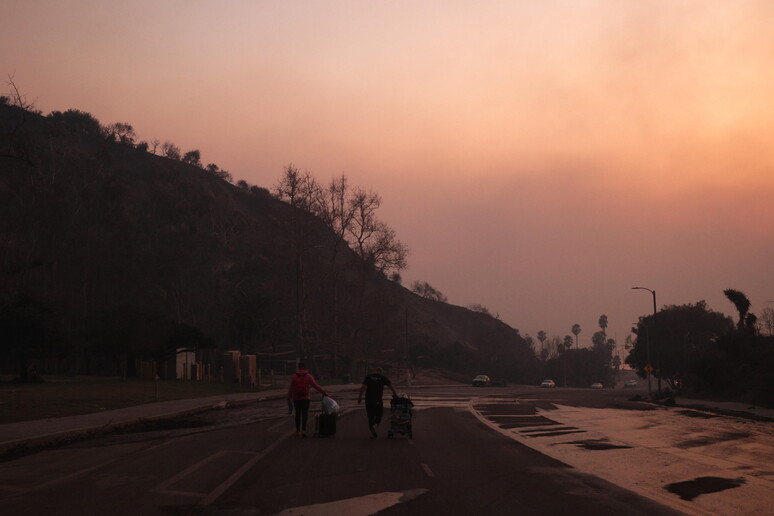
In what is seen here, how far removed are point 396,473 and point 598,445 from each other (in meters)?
7.74

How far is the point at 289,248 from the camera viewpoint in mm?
75500

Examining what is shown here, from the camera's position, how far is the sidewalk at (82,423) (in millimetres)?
18453

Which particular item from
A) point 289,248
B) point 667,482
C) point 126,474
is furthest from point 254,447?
point 289,248

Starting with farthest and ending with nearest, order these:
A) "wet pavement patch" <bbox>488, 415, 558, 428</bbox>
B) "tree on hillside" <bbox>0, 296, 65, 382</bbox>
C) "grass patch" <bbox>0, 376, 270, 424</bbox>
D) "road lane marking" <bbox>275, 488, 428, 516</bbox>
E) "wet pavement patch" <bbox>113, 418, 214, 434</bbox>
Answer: "tree on hillside" <bbox>0, 296, 65, 382</bbox> → "grass patch" <bbox>0, 376, 270, 424</bbox> → "wet pavement patch" <bbox>488, 415, 558, 428</bbox> → "wet pavement patch" <bbox>113, 418, 214, 434</bbox> → "road lane marking" <bbox>275, 488, 428, 516</bbox>

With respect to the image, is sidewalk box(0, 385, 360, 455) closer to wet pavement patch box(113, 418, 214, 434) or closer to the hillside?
wet pavement patch box(113, 418, 214, 434)

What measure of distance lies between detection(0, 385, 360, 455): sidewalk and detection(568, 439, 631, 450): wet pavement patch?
43.3 ft

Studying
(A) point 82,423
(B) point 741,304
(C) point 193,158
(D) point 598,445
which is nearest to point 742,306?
(B) point 741,304

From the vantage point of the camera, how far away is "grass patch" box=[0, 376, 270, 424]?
88.1ft

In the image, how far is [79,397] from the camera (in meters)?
33.8

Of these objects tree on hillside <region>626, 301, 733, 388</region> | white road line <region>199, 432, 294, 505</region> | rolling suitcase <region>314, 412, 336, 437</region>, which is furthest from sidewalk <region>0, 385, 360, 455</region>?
tree on hillside <region>626, 301, 733, 388</region>

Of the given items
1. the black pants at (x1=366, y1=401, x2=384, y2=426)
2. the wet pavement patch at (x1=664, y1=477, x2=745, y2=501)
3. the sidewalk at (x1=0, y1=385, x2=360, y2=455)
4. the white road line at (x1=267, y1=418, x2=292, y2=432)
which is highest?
the black pants at (x1=366, y1=401, x2=384, y2=426)

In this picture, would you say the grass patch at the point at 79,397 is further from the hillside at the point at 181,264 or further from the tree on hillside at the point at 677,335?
the tree on hillside at the point at 677,335

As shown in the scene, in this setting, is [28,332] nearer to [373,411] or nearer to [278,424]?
[278,424]

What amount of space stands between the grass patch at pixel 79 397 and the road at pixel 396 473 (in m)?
6.31
